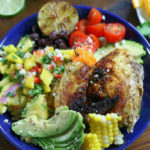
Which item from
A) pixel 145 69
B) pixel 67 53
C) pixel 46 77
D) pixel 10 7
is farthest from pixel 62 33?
pixel 145 69

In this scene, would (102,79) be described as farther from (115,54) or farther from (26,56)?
(26,56)

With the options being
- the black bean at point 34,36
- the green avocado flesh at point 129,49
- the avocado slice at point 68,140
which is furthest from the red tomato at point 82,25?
the avocado slice at point 68,140

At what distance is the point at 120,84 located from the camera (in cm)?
256

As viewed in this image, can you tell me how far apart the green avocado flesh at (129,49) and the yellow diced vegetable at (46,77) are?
784mm

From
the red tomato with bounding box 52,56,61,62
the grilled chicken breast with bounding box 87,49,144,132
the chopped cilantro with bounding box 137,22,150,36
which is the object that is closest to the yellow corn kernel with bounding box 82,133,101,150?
the grilled chicken breast with bounding box 87,49,144,132

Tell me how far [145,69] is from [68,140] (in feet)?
4.64

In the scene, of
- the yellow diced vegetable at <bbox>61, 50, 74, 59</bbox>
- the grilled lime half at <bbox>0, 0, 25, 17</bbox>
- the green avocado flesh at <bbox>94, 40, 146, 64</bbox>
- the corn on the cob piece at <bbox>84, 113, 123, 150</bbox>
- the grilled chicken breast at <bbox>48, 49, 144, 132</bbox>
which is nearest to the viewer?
the corn on the cob piece at <bbox>84, 113, 123, 150</bbox>

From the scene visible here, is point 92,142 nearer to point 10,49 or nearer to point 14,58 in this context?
point 14,58

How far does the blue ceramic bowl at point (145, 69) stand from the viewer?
2578 mm

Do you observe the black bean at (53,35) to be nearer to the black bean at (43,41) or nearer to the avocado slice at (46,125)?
the black bean at (43,41)

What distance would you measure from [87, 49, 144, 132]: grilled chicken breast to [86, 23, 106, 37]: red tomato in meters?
0.70

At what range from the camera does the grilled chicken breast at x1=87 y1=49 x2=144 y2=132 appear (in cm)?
250

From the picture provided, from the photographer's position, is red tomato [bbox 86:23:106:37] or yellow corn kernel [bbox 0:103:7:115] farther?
red tomato [bbox 86:23:106:37]

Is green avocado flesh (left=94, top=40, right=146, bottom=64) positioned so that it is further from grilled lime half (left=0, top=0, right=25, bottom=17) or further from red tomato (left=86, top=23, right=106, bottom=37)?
grilled lime half (left=0, top=0, right=25, bottom=17)
